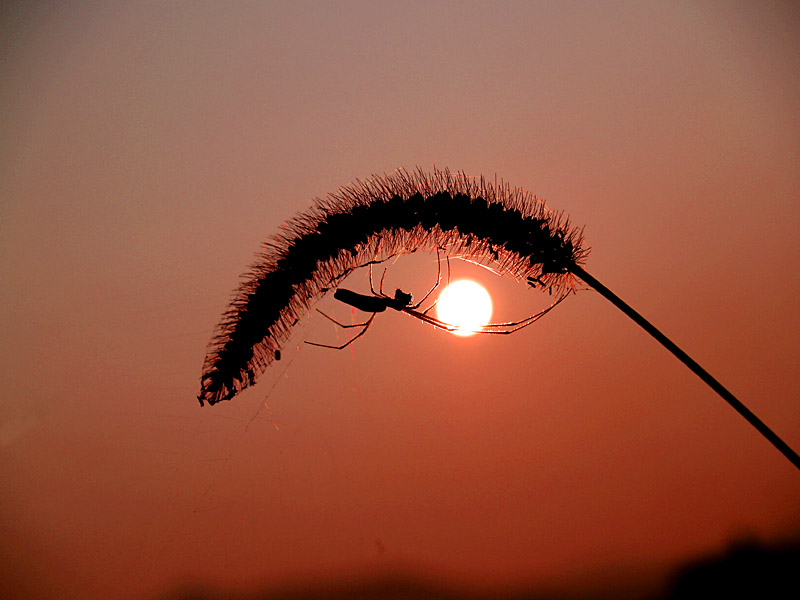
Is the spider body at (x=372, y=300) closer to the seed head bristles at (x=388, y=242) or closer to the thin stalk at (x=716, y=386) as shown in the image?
the seed head bristles at (x=388, y=242)

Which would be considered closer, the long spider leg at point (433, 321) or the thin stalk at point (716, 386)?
the thin stalk at point (716, 386)

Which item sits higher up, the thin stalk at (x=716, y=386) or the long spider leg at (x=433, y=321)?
the long spider leg at (x=433, y=321)

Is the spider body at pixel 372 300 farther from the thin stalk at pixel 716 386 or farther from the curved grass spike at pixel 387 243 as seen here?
the thin stalk at pixel 716 386

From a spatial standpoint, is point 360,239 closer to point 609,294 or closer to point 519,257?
point 519,257

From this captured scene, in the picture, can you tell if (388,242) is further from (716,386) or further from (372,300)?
(716,386)

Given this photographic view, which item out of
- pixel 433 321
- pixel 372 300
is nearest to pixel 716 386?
pixel 433 321

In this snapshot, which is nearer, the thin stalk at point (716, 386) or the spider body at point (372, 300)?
the thin stalk at point (716, 386)

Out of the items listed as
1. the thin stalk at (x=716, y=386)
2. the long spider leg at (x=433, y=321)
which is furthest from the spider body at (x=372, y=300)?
the thin stalk at (x=716, y=386)

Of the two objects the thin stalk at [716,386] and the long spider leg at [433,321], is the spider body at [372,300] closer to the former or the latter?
the long spider leg at [433,321]
